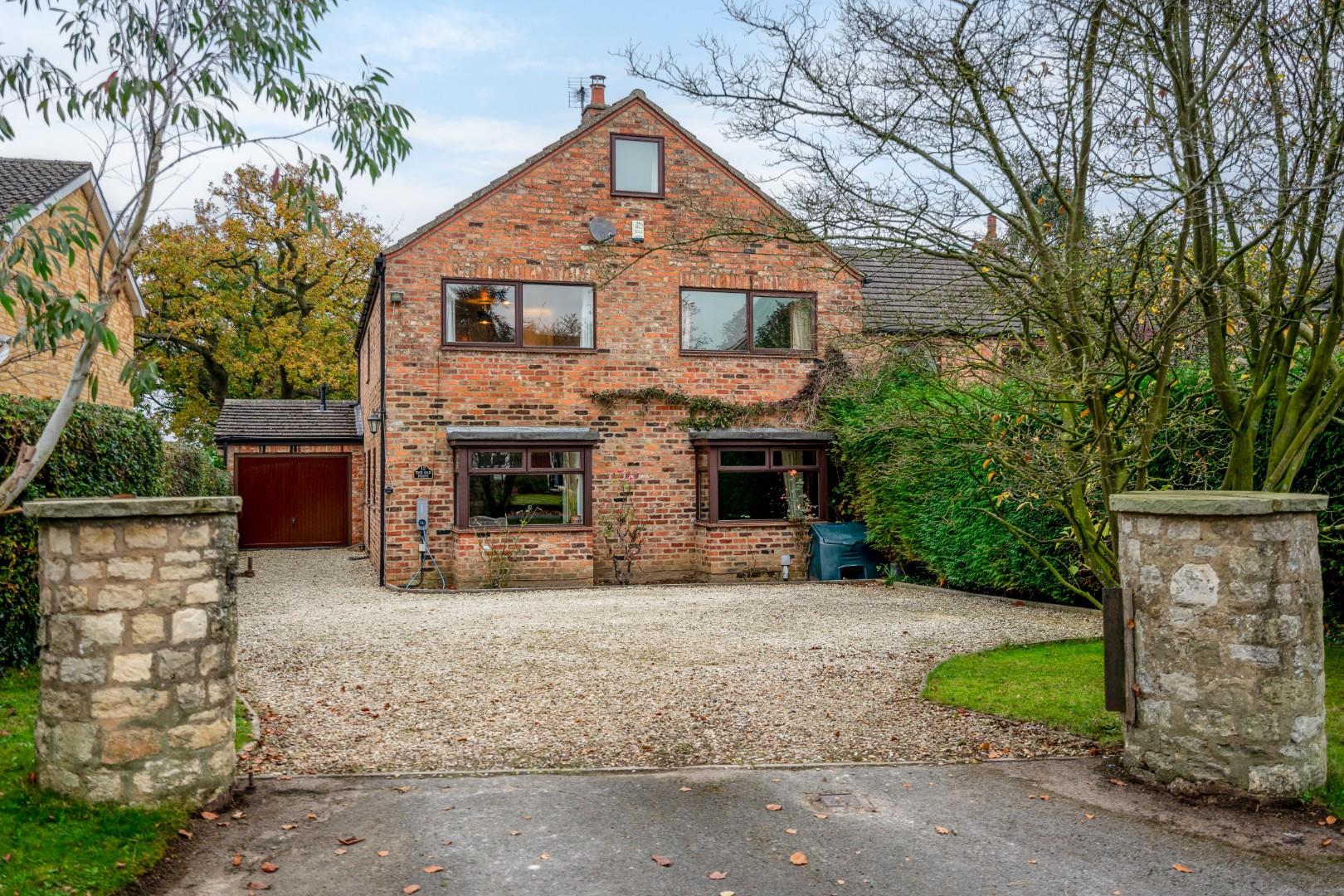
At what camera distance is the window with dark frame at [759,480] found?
15.9 meters

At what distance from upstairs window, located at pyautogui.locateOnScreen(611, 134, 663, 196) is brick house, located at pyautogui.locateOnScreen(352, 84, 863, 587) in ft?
0.10

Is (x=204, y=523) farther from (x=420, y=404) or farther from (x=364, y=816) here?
(x=420, y=404)

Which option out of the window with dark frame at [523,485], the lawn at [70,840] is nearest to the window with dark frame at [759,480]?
the window with dark frame at [523,485]

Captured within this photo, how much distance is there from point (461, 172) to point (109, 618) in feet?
41.9

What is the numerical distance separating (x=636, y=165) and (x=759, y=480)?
539cm

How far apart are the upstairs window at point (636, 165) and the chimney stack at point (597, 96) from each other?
168cm

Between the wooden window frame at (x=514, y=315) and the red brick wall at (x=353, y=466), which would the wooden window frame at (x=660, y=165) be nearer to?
the wooden window frame at (x=514, y=315)

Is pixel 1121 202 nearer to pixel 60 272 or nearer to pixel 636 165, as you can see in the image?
pixel 636 165

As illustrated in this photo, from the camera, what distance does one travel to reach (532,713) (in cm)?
699

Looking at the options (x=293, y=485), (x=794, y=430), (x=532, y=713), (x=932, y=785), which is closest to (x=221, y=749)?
(x=532, y=713)

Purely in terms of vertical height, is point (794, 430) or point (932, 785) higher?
point (794, 430)

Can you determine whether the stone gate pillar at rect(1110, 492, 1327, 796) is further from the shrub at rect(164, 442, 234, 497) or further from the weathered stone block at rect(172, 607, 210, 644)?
the shrub at rect(164, 442, 234, 497)

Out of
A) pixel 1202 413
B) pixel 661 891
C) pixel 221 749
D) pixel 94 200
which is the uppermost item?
pixel 94 200

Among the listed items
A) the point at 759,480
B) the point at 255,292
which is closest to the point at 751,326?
the point at 759,480
